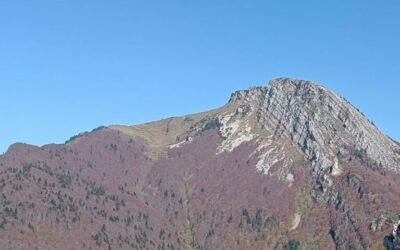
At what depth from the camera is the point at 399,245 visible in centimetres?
12531

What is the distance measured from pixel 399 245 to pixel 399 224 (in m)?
4.02

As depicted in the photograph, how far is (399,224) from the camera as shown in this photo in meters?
125
